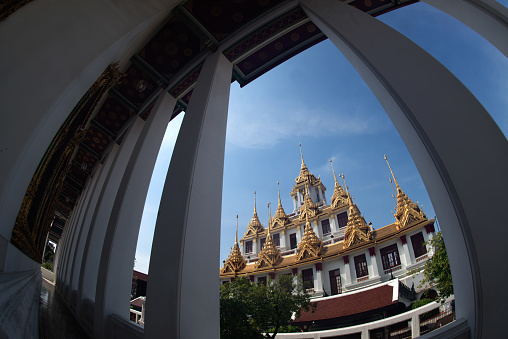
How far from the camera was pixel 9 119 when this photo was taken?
2018 mm

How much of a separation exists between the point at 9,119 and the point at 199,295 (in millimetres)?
2359

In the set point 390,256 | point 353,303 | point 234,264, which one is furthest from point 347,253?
point 234,264

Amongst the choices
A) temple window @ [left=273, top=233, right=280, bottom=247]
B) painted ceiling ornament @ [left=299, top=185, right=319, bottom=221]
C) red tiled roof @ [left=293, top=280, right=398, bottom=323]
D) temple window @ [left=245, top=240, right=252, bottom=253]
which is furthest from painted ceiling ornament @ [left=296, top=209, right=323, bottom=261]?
temple window @ [left=245, top=240, right=252, bottom=253]

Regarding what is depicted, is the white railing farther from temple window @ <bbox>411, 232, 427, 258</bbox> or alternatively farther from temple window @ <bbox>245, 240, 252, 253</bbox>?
temple window @ <bbox>245, 240, 252, 253</bbox>

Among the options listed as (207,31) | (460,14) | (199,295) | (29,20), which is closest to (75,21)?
(29,20)

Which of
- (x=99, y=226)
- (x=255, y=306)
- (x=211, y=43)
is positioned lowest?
(x=255, y=306)

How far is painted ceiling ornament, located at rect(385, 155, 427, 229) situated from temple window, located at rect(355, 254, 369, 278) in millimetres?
2472

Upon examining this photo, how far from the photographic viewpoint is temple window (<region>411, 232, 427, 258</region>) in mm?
10305

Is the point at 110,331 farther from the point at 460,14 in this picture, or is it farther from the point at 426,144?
the point at 460,14

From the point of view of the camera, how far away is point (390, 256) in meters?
11.1

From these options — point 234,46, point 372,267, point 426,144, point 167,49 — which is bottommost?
point 372,267

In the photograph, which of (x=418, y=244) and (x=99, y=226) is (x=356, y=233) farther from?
(x=99, y=226)

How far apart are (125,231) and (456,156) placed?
411 cm

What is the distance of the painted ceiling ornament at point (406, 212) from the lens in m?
10.8
